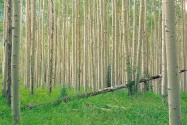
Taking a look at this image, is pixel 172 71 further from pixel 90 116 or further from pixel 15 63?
pixel 90 116

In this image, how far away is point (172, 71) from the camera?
11.4 ft

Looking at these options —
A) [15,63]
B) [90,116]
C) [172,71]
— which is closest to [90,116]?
[90,116]

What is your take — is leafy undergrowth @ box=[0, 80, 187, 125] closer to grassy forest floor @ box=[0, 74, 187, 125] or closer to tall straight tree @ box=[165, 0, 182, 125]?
grassy forest floor @ box=[0, 74, 187, 125]

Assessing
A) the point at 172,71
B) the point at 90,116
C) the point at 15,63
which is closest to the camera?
the point at 172,71

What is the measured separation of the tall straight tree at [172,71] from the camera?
3453mm

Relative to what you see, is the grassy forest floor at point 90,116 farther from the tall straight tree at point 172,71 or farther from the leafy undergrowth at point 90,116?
the tall straight tree at point 172,71

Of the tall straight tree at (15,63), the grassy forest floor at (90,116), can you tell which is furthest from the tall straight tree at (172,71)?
the tall straight tree at (15,63)

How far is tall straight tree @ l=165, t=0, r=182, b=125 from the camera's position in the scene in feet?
11.3

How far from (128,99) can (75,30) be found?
790 cm

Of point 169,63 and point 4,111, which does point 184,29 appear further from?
point 169,63

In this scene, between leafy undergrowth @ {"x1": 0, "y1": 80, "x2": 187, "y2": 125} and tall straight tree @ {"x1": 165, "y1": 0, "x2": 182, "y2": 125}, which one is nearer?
tall straight tree @ {"x1": 165, "y1": 0, "x2": 182, "y2": 125}

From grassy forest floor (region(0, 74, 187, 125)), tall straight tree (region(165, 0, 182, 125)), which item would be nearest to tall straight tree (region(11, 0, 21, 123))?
grassy forest floor (region(0, 74, 187, 125))

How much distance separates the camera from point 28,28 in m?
12.6

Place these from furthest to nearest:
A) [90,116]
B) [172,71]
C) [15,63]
A: [90,116] → [15,63] → [172,71]
